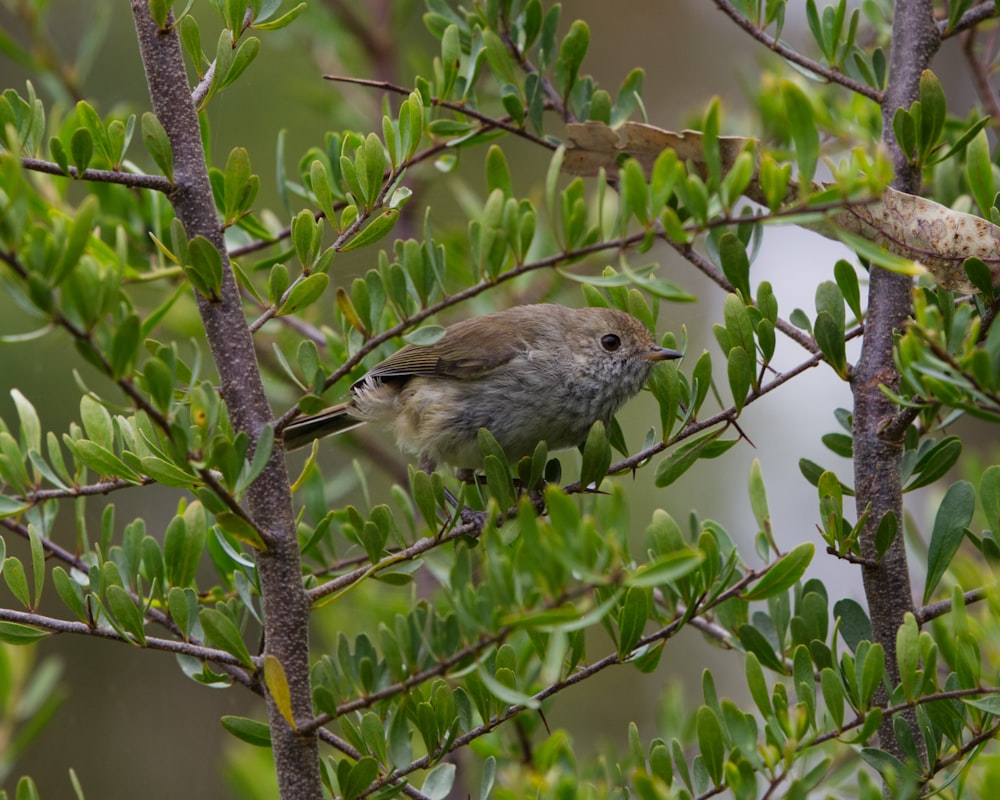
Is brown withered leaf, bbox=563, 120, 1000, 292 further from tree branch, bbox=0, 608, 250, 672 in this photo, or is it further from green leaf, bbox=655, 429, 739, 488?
tree branch, bbox=0, 608, 250, 672

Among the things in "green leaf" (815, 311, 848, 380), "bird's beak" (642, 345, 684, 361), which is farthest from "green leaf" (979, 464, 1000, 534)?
"bird's beak" (642, 345, 684, 361)

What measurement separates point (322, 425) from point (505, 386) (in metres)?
0.66

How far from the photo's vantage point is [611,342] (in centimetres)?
352

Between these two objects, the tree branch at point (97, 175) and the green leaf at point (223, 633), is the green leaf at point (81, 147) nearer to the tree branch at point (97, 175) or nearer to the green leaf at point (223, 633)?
the tree branch at point (97, 175)

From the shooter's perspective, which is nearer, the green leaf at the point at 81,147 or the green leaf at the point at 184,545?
the green leaf at the point at 81,147

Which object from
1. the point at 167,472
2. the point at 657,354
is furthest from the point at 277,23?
the point at 657,354

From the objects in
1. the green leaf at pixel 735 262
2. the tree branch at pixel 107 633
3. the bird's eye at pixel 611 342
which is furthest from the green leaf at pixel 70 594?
the bird's eye at pixel 611 342

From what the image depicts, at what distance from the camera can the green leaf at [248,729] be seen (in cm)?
199

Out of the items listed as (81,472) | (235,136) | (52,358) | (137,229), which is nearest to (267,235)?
(137,229)

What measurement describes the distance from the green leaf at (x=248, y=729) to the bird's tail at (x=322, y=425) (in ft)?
4.95

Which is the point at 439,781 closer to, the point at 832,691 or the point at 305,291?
the point at 832,691

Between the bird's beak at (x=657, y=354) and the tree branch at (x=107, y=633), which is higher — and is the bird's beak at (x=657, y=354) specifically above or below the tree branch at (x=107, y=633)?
above

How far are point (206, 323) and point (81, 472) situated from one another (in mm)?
545

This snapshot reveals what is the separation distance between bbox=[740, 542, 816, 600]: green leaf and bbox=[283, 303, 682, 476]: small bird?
4.86 ft
